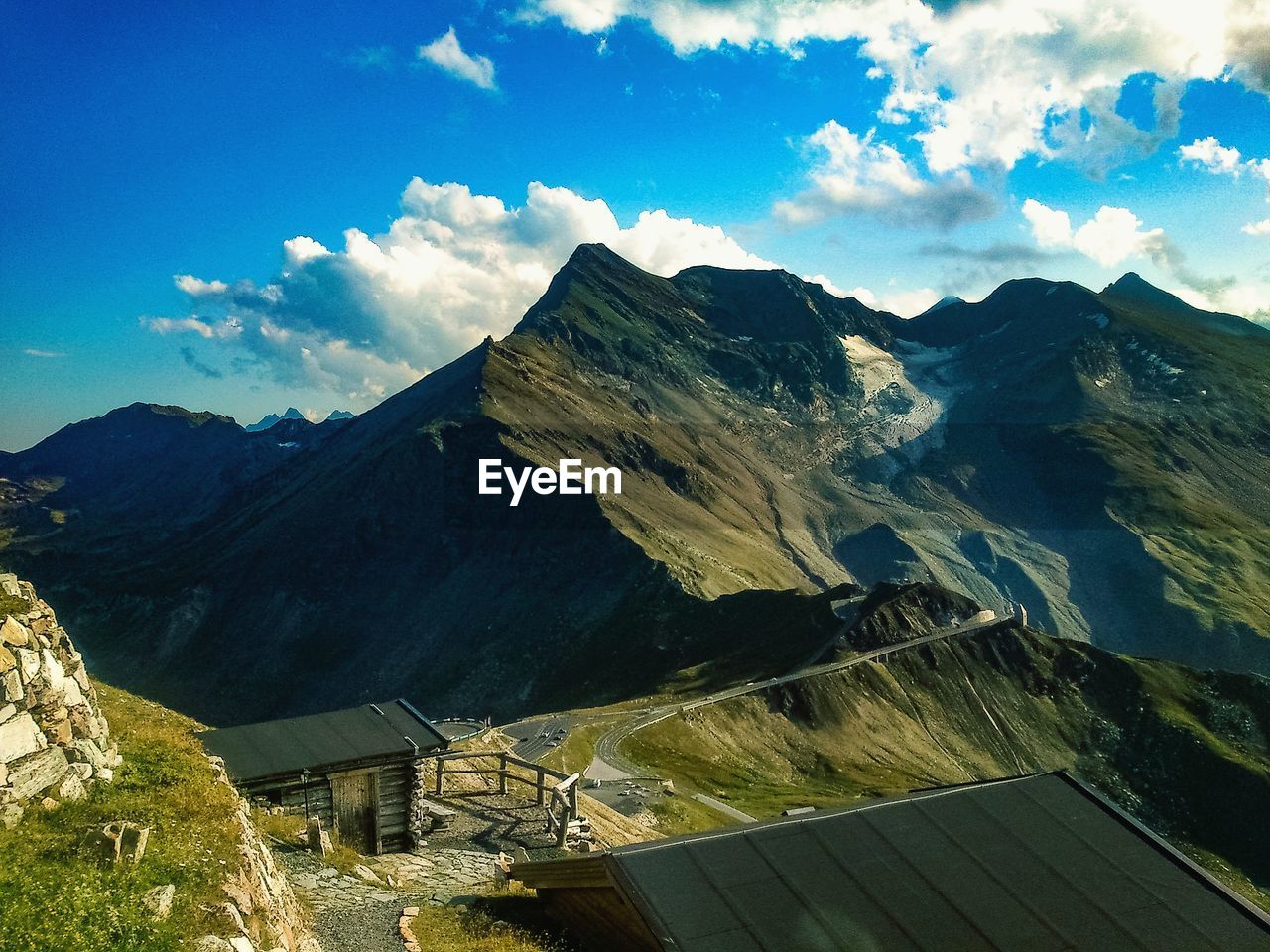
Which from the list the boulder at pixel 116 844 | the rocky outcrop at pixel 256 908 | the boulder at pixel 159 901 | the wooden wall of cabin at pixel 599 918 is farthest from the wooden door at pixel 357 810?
the boulder at pixel 159 901

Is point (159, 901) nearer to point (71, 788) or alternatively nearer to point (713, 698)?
point (71, 788)

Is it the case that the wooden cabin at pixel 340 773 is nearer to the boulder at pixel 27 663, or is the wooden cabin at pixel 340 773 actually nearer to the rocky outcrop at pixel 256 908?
the rocky outcrop at pixel 256 908

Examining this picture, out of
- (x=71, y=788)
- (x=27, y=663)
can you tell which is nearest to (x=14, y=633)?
(x=27, y=663)

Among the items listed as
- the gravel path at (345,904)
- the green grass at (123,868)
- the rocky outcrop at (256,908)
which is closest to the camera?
the green grass at (123,868)

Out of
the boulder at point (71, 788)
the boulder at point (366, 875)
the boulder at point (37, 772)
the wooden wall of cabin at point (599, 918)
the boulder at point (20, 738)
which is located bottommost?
the boulder at point (366, 875)

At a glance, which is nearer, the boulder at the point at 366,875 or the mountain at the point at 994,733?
the boulder at the point at 366,875

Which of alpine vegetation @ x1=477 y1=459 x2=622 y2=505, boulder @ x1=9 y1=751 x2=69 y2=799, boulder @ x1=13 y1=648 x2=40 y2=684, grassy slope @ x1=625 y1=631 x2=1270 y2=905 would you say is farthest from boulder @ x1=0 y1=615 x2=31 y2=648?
alpine vegetation @ x1=477 y1=459 x2=622 y2=505

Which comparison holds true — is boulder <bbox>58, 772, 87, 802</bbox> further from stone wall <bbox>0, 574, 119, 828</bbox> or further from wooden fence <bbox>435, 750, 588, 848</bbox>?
wooden fence <bbox>435, 750, 588, 848</bbox>
